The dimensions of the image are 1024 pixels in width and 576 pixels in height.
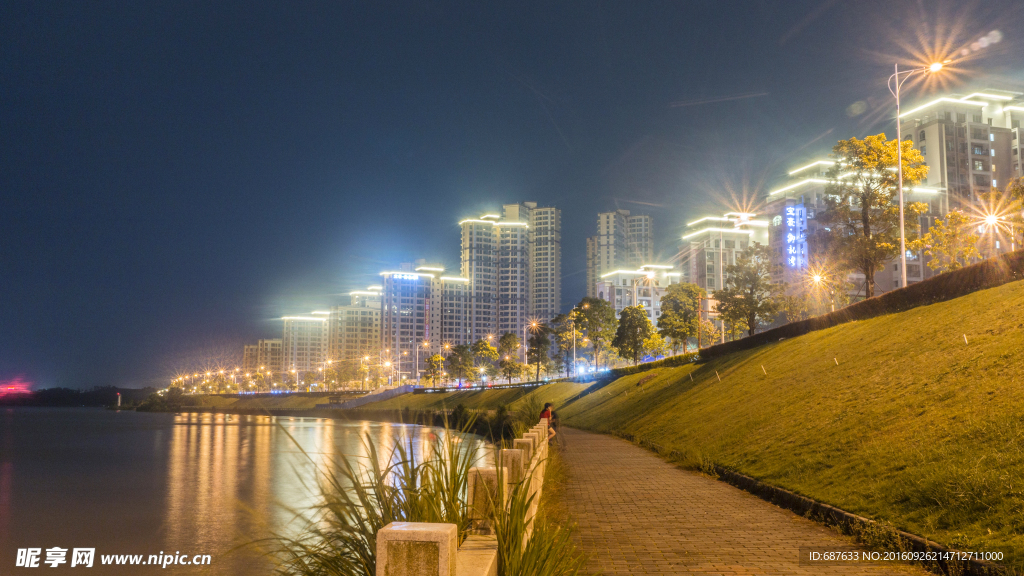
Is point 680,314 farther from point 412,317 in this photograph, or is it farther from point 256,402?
point 412,317

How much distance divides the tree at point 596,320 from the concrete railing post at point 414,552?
241 ft

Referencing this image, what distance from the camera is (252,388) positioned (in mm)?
167875

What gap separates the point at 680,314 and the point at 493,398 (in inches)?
882

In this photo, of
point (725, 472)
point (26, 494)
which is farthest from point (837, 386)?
point (26, 494)

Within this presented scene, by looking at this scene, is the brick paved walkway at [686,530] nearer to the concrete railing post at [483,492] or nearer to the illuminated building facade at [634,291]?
the concrete railing post at [483,492]

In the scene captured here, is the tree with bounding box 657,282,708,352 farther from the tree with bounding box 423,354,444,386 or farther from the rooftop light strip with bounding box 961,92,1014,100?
the rooftop light strip with bounding box 961,92,1014,100

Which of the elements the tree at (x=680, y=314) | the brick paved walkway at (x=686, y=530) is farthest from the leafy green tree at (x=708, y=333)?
the brick paved walkway at (x=686, y=530)

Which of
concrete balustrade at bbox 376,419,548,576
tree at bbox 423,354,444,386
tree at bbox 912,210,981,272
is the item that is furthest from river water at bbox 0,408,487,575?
tree at bbox 423,354,444,386

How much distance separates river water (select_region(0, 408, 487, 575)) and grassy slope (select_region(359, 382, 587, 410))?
636 inches

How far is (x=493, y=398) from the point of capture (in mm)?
72188

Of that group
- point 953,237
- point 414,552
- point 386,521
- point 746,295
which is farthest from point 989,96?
point 414,552

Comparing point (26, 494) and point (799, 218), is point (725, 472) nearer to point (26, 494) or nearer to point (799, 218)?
point (26, 494)

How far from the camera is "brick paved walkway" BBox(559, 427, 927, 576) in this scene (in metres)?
7.45

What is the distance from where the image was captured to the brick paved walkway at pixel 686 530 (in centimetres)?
745
